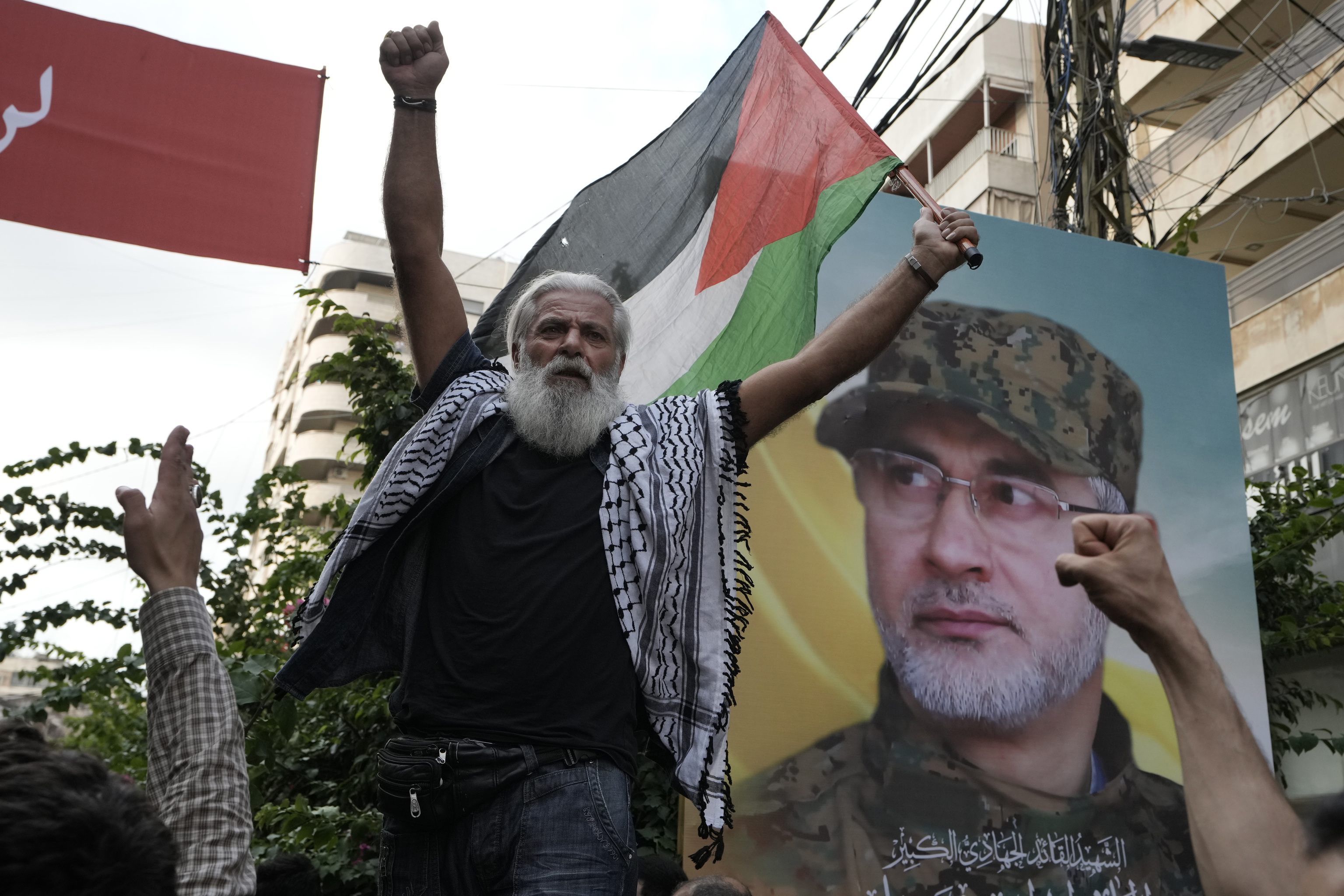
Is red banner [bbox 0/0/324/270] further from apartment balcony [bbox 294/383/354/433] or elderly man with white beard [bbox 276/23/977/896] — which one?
apartment balcony [bbox 294/383/354/433]

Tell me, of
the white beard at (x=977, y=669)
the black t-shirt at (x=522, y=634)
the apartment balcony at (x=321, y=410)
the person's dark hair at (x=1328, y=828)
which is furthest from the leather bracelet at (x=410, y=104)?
the apartment balcony at (x=321, y=410)

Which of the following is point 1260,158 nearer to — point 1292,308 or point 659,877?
point 1292,308

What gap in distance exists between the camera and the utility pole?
8.10m

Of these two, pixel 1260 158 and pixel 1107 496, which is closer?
pixel 1107 496

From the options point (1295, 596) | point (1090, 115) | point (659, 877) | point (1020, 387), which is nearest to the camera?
point (659, 877)

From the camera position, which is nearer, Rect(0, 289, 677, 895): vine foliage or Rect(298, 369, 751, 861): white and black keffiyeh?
Rect(298, 369, 751, 861): white and black keffiyeh

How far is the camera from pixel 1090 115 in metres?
8.16

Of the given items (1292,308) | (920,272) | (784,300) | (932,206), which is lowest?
(920,272)

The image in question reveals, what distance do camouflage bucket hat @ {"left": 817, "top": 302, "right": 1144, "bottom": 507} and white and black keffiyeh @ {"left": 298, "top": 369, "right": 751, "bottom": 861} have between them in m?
3.29

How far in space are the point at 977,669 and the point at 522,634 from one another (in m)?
3.81

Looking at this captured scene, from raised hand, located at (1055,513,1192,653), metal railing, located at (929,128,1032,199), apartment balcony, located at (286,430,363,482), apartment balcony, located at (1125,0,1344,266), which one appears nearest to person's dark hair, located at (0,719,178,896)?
raised hand, located at (1055,513,1192,653)

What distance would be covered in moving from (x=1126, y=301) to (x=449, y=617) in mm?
5427

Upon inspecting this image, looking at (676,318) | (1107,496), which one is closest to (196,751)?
(676,318)

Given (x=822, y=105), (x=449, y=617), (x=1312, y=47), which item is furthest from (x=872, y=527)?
(x=1312, y=47)
